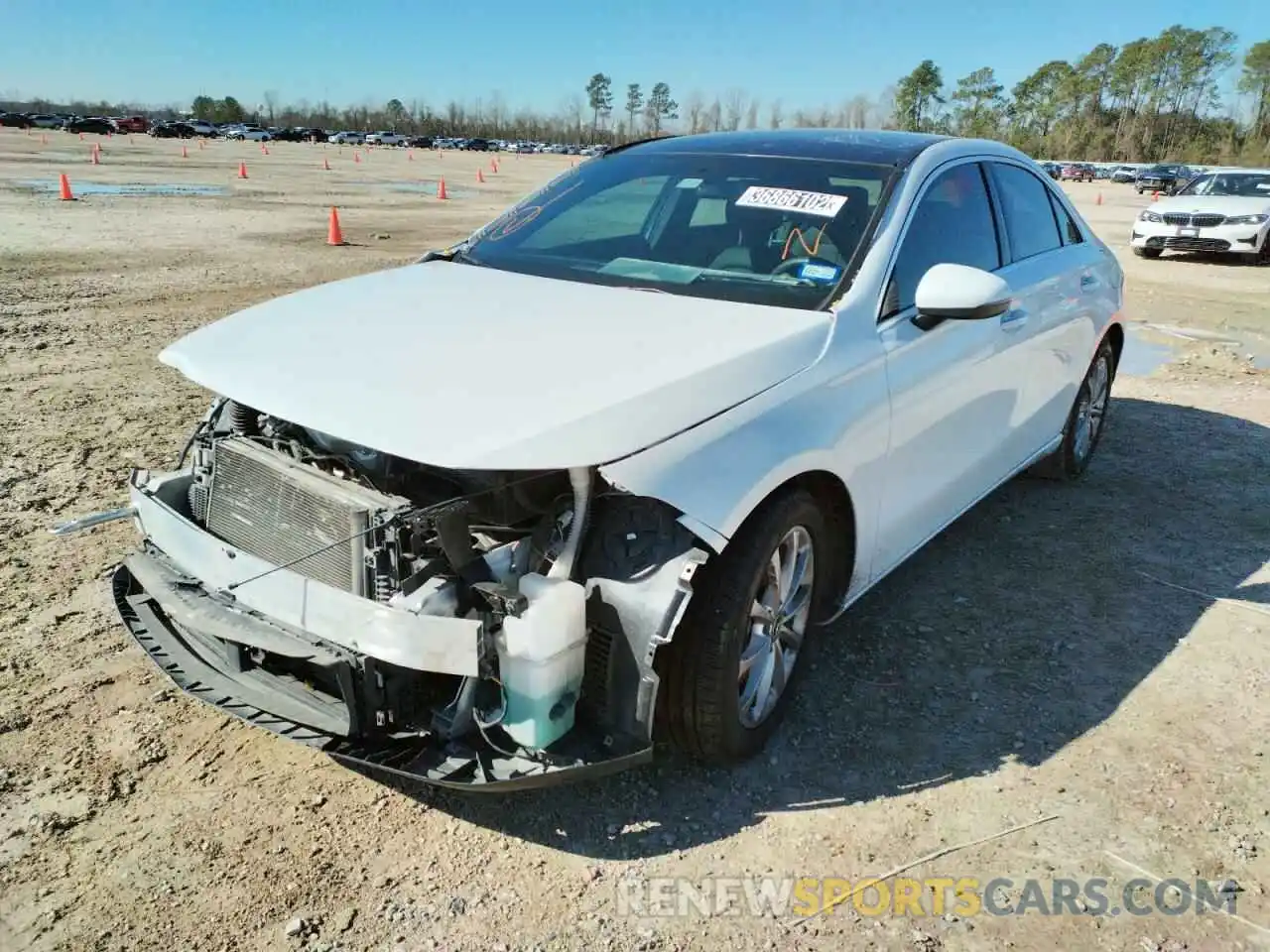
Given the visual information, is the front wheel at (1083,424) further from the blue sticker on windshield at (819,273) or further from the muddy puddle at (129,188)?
the muddy puddle at (129,188)

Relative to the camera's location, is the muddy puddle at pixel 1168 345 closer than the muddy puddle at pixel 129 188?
Yes

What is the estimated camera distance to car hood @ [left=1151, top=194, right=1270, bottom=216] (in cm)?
1631

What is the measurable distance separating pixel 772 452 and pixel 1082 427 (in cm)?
364

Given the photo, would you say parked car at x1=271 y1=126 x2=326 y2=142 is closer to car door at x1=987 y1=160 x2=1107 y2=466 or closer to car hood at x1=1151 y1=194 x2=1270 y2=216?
car hood at x1=1151 y1=194 x2=1270 y2=216

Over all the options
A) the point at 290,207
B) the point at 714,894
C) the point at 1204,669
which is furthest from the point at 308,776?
the point at 290,207

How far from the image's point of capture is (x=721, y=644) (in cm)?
255

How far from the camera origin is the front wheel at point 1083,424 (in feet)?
17.3

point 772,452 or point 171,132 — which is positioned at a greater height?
point 772,452

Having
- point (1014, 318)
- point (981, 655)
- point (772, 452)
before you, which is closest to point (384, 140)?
point (1014, 318)


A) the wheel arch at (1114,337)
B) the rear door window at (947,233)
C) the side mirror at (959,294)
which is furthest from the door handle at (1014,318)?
the wheel arch at (1114,337)

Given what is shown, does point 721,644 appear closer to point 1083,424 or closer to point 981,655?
point 981,655

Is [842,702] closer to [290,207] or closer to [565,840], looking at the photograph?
[565,840]

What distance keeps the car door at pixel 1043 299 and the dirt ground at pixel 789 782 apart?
2.12 ft

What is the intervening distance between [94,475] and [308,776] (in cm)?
292
